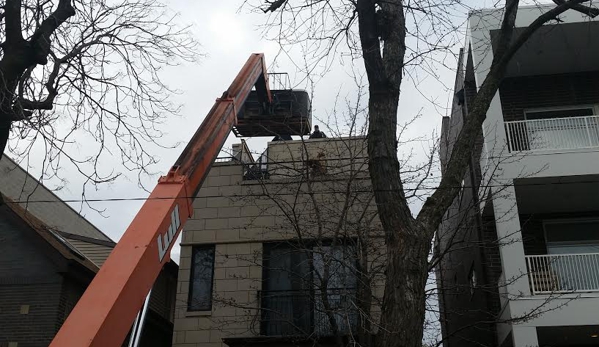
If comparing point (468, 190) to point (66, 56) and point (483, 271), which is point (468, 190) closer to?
point (483, 271)

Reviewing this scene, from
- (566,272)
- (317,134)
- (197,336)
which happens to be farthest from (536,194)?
(197,336)

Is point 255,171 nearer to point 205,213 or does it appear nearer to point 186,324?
point 205,213

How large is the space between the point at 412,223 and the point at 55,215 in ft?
50.9

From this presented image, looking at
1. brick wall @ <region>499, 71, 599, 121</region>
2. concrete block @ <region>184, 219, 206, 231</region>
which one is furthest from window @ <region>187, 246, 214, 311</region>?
brick wall @ <region>499, 71, 599, 121</region>

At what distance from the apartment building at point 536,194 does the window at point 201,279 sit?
5294 mm

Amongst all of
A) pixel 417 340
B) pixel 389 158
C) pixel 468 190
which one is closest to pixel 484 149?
pixel 468 190

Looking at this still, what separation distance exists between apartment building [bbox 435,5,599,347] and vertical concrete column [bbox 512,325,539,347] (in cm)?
2

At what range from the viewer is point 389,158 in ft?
26.9

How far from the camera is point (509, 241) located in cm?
1286

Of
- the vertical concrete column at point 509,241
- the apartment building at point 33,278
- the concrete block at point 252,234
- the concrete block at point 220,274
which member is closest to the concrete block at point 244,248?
the concrete block at point 252,234

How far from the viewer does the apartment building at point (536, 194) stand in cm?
1246

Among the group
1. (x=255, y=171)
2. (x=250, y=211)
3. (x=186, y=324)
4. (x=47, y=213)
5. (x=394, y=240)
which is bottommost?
(x=394, y=240)

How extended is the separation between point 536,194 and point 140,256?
993 centimetres

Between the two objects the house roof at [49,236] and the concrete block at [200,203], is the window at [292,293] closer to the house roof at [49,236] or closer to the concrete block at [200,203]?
the concrete block at [200,203]
